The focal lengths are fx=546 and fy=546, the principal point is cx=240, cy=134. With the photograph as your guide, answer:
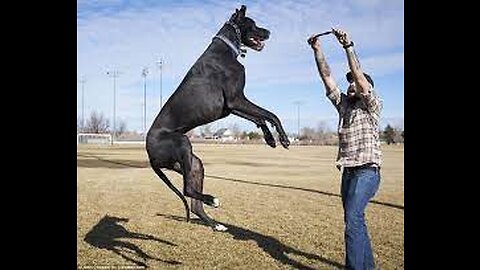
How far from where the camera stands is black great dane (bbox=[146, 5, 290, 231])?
151 inches

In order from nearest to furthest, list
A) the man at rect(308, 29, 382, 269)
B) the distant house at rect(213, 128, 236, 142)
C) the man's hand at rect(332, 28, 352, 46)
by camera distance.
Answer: the man's hand at rect(332, 28, 352, 46) → the man at rect(308, 29, 382, 269) → the distant house at rect(213, 128, 236, 142)

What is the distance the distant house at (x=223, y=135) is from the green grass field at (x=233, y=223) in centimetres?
20

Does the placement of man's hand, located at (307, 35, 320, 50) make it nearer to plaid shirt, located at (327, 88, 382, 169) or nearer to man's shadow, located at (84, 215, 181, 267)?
plaid shirt, located at (327, 88, 382, 169)

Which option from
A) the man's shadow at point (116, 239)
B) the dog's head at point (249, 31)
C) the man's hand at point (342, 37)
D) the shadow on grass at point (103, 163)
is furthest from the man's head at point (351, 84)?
the shadow on grass at point (103, 163)

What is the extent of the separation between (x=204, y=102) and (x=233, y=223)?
2408 millimetres

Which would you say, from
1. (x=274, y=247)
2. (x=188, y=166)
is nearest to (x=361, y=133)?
(x=188, y=166)

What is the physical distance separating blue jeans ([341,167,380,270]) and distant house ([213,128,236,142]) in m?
1.43

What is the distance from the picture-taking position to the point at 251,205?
738 centimetres

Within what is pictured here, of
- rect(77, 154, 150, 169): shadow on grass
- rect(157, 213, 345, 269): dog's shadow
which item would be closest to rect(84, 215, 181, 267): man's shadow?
rect(157, 213, 345, 269): dog's shadow

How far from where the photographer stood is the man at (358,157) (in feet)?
12.1

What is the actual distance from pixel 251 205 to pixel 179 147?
364cm
